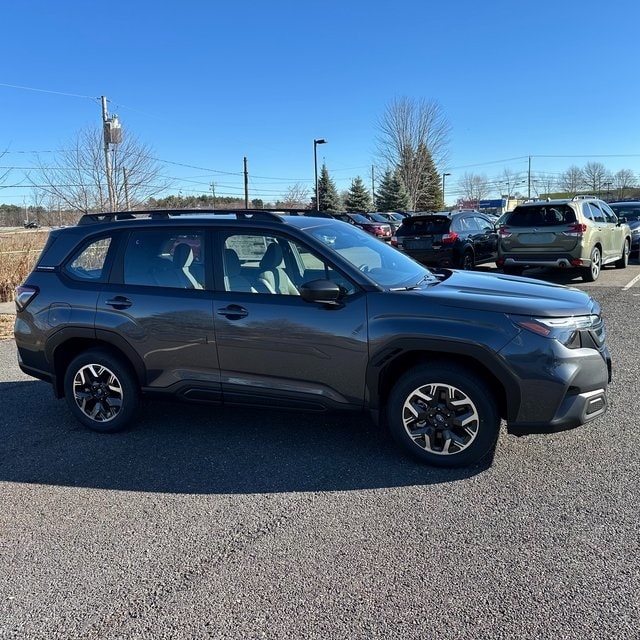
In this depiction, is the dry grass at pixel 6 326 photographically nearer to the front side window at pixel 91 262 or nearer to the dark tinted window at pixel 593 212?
the front side window at pixel 91 262

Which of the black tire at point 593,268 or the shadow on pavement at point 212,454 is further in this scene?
the black tire at point 593,268

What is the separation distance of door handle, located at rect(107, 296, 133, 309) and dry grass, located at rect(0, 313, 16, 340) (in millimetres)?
5421

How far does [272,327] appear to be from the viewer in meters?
4.09


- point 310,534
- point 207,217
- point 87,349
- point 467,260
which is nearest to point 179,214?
point 207,217

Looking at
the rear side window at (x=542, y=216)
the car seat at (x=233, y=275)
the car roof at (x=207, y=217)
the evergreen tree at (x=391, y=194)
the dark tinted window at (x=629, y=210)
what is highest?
the evergreen tree at (x=391, y=194)

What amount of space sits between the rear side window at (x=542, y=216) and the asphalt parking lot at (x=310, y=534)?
316 inches

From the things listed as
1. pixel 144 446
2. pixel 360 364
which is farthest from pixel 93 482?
pixel 360 364

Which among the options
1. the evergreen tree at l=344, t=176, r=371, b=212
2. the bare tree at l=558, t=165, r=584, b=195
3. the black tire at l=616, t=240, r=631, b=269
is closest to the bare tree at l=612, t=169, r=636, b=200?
the bare tree at l=558, t=165, r=584, b=195

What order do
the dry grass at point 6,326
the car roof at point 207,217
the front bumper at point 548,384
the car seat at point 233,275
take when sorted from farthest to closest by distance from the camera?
the dry grass at point 6,326 < the car roof at point 207,217 < the car seat at point 233,275 < the front bumper at point 548,384

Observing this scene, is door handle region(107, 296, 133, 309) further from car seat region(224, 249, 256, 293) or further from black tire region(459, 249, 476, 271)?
black tire region(459, 249, 476, 271)

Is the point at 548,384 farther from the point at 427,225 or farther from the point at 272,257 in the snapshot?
the point at 427,225

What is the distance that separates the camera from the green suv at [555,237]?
1187cm

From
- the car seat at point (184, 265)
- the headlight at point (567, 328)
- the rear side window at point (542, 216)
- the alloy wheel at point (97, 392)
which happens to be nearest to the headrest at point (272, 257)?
the car seat at point (184, 265)

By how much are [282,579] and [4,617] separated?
4.07 ft
